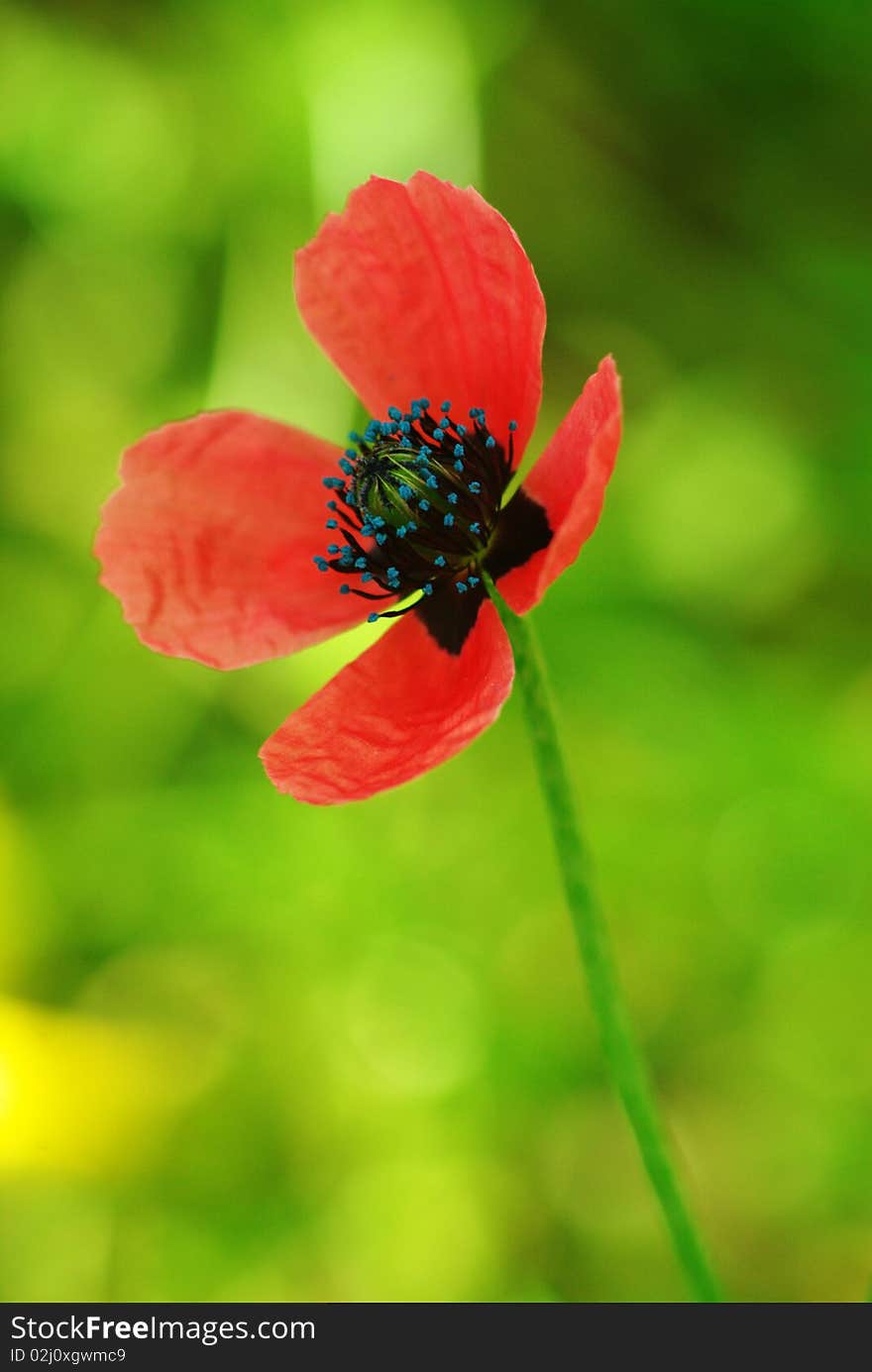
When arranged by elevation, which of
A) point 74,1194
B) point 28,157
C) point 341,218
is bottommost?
point 74,1194

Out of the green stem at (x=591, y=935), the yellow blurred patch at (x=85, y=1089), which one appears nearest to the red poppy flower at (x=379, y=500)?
the green stem at (x=591, y=935)

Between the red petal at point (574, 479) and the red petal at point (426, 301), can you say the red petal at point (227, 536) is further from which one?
the red petal at point (574, 479)

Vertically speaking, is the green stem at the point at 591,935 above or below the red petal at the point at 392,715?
below

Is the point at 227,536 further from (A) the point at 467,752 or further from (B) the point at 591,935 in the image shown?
(A) the point at 467,752

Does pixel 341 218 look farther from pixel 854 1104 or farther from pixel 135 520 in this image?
pixel 854 1104

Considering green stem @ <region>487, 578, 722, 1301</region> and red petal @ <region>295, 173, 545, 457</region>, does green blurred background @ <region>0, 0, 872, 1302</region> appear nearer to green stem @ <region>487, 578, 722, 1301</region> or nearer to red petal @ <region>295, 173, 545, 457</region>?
red petal @ <region>295, 173, 545, 457</region>

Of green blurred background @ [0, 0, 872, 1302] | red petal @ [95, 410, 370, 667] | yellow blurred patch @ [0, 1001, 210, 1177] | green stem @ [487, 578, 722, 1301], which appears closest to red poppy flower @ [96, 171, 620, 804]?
red petal @ [95, 410, 370, 667]

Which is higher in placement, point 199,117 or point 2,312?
point 199,117
